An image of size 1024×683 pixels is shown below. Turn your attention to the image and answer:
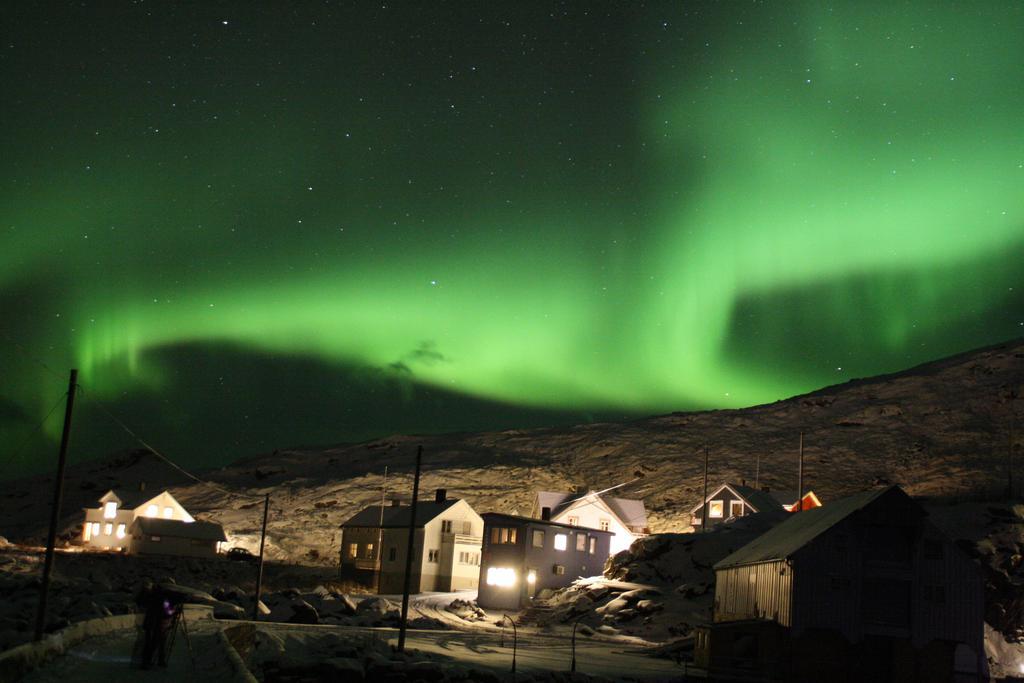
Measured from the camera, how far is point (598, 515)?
301ft

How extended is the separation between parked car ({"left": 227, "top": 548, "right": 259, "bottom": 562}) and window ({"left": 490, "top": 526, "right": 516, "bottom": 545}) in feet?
105

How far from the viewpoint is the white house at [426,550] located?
3265 inches

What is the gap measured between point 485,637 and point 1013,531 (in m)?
34.0

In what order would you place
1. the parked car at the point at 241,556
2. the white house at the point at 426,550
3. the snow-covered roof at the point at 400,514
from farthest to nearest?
the parked car at the point at 241,556 < the snow-covered roof at the point at 400,514 < the white house at the point at 426,550

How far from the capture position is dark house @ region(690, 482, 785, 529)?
286 ft

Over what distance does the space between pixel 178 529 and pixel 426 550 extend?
32465mm

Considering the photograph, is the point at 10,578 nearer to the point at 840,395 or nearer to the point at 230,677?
the point at 230,677

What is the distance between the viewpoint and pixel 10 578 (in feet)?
212

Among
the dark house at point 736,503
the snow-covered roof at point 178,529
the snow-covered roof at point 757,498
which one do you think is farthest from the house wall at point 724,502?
the snow-covered roof at point 178,529

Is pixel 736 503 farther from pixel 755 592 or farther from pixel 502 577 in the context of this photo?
pixel 755 592

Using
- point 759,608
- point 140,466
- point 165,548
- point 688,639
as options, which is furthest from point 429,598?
point 140,466

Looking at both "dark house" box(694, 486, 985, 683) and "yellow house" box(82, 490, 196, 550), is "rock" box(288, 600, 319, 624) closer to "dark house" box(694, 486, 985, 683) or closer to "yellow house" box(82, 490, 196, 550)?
"dark house" box(694, 486, 985, 683)

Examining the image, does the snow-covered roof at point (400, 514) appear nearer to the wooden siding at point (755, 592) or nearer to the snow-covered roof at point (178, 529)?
the snow-covered roof at point (178, 529)

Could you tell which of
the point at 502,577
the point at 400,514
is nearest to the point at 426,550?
the point at 400,514
